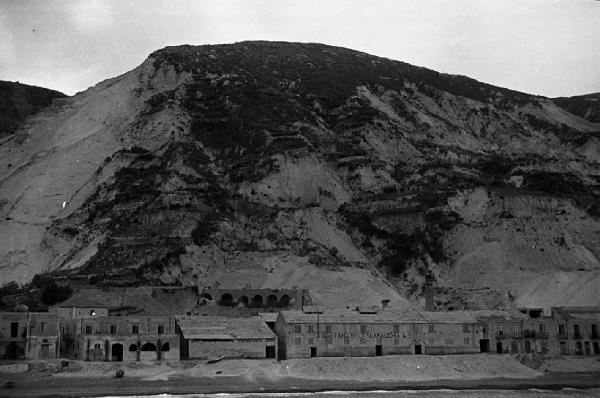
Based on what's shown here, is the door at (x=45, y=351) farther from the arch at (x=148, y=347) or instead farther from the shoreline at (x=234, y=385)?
the shoreline at (x=234, y=385)

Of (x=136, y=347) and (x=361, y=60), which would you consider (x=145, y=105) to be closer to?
(x=361, y=60)

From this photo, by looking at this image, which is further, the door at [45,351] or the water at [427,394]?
the door at [45,351]

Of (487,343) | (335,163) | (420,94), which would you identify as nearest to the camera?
(487,343)

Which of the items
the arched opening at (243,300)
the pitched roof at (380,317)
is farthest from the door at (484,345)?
the arched opening at (243,300)

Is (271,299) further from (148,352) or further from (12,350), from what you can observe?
(12,350)

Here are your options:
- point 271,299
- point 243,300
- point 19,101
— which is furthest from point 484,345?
point 19,101

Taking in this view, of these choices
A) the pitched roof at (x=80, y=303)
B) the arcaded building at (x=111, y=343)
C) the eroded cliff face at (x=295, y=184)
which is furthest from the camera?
the eroded cliff face at (x=295, y=184)

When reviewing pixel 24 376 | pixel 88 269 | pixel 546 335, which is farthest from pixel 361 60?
pixel 24 376
